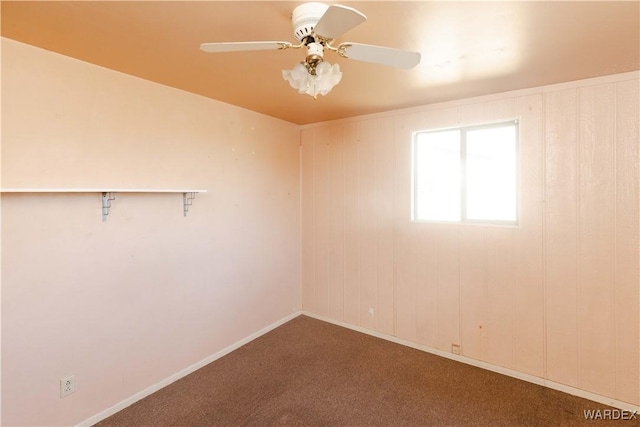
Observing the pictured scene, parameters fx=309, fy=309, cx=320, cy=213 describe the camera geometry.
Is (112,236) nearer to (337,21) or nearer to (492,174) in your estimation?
(337,21)

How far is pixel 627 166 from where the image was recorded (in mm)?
2188

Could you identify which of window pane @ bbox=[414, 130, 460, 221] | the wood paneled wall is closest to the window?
window pane @ bbox=[414, 130, 460, 221]

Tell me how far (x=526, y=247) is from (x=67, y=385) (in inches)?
137

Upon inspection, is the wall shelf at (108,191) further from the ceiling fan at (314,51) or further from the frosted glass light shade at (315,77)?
the frosted glass light shade at (315,77)

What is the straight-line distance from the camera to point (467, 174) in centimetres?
286

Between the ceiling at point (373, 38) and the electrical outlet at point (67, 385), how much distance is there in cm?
205

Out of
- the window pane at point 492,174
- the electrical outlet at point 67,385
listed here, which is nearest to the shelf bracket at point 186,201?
the electrical outlet at point 67,385

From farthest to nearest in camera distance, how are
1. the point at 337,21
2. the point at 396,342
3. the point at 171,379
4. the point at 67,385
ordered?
the point at 396,342 → the point at 171,379 → the point at 67,385 → the point at 337,21

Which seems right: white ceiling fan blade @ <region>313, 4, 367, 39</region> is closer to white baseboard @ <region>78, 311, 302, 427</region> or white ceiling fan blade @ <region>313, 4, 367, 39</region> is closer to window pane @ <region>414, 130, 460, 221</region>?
window pane @ <region>414, 130, 460, 221</region>

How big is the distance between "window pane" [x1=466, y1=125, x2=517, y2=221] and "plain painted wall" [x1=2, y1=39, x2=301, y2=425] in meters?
2.15

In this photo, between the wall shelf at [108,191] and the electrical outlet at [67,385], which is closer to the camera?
the wall shelf at [108,191]

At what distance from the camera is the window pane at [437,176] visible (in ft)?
9.70

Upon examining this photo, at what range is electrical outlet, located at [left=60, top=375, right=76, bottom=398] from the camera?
195 centimetres

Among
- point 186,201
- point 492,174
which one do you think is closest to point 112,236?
point 186,201
